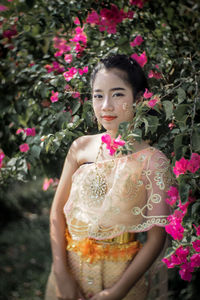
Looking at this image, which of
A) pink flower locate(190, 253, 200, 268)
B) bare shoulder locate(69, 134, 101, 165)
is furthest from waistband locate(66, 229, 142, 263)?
bare shoulder locate(69, 134, 101, 165)

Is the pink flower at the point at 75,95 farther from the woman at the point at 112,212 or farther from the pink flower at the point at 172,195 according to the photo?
the pink flower at the point at 172,195

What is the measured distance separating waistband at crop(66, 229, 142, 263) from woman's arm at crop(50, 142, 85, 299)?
0.10 m

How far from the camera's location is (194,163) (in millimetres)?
1182

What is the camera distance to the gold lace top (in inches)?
51.6

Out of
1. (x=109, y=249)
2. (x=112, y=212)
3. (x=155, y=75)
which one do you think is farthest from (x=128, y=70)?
(x=109, y=249)

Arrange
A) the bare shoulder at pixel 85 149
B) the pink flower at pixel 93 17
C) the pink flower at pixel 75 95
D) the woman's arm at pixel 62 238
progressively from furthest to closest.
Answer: the pink flower at pixel 93 17 < the pink flower at pixel 75 95 < the bare shoulder at pixel 85 149 < the woman's arm at pixel 62 238

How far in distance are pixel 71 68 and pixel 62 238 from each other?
0.87 m

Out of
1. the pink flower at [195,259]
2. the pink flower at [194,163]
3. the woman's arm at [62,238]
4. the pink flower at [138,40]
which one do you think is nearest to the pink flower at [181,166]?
the pink flower at [194,163]

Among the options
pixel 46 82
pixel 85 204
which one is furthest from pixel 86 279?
pixel 46 82

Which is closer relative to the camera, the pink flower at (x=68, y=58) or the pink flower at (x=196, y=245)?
the pink flower at (x=196, y=245)

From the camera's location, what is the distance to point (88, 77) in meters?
1.83

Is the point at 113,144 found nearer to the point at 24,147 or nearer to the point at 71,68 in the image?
the point at 71,68

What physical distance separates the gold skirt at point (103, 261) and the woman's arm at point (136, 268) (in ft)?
0.13

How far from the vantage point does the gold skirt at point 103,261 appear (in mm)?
1363
